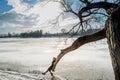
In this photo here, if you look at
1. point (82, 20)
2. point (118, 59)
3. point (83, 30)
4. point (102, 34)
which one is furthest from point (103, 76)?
point (118, 59)

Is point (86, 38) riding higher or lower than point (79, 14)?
lower

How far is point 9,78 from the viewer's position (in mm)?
8516

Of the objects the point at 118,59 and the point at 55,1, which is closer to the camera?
the point at 118,59

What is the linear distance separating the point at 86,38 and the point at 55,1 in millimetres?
2318

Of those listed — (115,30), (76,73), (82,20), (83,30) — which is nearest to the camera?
(115,30)

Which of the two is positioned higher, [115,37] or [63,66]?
[115,37]

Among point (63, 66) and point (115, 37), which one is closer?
point (115, 37)

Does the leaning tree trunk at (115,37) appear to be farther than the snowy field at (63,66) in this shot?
No

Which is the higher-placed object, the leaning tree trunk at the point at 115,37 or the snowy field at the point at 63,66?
the leaning tree trunk at the point at 115,37

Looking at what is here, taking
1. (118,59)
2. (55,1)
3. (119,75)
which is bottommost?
(119,75)

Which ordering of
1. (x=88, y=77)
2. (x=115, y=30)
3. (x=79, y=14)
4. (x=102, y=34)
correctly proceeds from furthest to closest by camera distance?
(x=88, y=77) → (x=79, y=14) → (x=102, y=34) → (x=115, y=30)

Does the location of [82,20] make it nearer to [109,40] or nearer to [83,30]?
[83,30]

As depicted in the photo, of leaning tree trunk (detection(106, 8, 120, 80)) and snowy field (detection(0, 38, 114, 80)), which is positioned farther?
snowy field (detection(0, 38, 114, 80))

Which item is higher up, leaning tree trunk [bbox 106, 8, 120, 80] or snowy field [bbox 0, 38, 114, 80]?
leaning tree trunk [bbox 106, 8, 120, 80]
